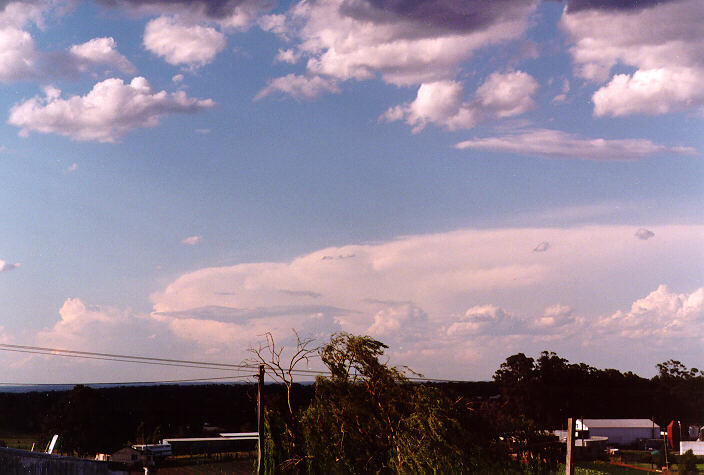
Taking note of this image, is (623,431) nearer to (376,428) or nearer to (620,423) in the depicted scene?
(620,423)

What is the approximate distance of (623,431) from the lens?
367 feet

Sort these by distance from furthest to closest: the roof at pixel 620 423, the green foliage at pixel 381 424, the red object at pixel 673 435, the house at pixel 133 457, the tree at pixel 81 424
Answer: the roof at pixel 620 423
the tree at pixel 81 424
the red object at pixel 673 435
the house at pixel 133 457
the green foliage at pixel 381 424

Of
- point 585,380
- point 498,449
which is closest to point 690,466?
point 498,449

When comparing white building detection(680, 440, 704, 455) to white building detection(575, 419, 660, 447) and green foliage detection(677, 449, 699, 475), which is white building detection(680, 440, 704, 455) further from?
white building detection(575, 419, 660, 447)

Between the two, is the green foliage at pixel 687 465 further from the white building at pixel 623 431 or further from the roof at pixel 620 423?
the roof at pixel 620 423

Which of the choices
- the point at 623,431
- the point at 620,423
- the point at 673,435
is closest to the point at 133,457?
the point at 623,431

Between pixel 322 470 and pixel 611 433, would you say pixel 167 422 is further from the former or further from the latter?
pixel 322 470

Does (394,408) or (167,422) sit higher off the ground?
(394,408)

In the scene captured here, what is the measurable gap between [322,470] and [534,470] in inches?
675

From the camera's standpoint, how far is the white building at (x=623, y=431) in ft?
361

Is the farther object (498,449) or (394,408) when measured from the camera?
(498,449)

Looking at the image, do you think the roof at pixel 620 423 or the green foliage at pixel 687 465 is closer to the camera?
the green foliage at pixel 687 465

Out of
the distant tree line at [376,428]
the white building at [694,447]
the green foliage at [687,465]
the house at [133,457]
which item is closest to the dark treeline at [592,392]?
the white building at [694,447]

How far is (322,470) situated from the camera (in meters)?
45.4
